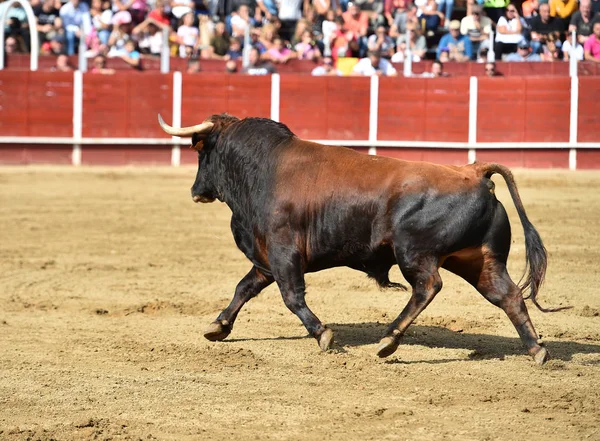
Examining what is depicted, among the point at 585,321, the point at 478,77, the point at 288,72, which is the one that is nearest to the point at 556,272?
the point at 585,321

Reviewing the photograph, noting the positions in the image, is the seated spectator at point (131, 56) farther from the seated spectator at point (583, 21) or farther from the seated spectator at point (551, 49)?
the seated spectator at point (583, 21)

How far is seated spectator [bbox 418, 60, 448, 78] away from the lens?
15.6 metres

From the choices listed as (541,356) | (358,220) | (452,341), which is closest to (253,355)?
(358,220)

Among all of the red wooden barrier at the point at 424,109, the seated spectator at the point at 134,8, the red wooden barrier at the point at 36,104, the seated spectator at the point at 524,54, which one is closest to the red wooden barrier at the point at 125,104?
the red wooden barrier at the point at 36,104

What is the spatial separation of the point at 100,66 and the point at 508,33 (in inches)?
243

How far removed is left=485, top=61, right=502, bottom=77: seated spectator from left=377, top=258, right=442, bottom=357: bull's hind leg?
1065 centimetres

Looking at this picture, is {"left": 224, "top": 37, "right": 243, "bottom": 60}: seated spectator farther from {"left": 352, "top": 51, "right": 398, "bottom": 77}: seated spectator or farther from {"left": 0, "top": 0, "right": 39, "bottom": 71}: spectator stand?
{"left": 0, "top": 0, "right": 39, "bottom": 71}: spectator stand

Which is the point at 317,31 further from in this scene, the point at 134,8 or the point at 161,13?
the point at 134,8

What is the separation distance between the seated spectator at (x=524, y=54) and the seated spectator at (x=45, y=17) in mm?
7329

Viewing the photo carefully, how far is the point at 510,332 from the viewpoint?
6.28 m

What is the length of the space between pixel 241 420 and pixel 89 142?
41.4 feet

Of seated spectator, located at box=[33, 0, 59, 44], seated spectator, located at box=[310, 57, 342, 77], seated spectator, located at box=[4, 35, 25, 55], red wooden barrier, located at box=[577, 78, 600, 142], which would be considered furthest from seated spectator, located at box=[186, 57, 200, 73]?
red wooden barrier, located at box=[577, 78, 600, 142]

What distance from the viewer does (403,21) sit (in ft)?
52.8

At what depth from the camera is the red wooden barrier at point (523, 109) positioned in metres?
15.3
